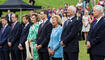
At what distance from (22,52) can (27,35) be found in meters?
0.65

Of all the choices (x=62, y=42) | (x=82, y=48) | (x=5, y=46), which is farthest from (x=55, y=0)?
(x=62, y=42)

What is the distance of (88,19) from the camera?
1322 centimetres

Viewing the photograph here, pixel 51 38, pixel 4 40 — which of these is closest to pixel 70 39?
pixel 51 38

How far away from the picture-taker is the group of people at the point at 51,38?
569 cm

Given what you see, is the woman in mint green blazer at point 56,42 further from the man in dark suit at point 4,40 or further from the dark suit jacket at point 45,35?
the man in dark suit at point 4,40

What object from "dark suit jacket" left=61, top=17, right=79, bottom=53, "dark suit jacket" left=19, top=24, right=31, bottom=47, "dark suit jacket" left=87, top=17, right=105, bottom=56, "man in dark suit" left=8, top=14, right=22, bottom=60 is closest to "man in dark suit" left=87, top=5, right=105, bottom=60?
"dark suit jacket" left=87, top=17, right=105, bottom=56

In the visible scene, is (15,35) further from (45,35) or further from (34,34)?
(45,35)

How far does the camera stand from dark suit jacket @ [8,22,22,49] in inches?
316

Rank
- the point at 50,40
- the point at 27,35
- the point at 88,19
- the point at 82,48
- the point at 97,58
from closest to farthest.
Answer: the point at 97,58, the point at 50,40, the point at 27,35, the point at 82,48, the point at 88,19

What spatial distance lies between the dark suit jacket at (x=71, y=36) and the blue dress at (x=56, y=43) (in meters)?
0.31

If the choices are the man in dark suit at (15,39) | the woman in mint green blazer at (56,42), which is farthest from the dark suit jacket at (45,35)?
the man in dark suit at (15,39)

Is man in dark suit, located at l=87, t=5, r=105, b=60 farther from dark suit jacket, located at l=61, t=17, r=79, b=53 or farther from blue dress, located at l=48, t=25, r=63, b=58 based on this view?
blue dress, located at l=48, t=25, r=63, b=58

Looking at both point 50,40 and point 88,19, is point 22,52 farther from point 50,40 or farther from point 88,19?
point 88,19

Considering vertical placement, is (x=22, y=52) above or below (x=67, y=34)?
below
